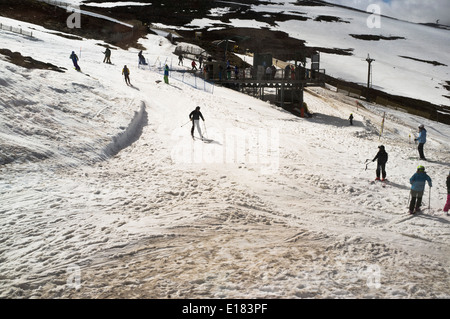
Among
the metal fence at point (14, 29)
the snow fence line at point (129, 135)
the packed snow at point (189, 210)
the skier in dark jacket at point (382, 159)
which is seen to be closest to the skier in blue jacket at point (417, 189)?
the packed snow at point (189, 210)

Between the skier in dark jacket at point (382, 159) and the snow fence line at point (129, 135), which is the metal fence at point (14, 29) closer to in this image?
the snow fence line at point (129, 135)

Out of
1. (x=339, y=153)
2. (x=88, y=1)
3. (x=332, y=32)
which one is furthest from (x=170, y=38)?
(x=332, y=32)

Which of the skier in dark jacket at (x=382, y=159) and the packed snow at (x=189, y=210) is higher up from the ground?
the skier in dark jacket at (x=382, y=159)

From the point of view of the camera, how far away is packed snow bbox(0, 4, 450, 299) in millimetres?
5605

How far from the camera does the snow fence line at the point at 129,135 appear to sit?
11.8 m

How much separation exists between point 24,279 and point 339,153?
1223 centimetres

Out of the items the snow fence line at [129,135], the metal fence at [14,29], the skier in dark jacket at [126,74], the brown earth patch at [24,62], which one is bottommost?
the snow fence line at [129,135]

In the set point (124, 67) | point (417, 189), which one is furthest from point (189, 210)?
point (124, 67)

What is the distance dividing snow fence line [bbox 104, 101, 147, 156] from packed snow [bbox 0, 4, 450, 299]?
0.07m

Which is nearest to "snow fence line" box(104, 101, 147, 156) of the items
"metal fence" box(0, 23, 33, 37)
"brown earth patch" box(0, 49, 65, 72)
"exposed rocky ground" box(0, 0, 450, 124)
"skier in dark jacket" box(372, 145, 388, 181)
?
"brown earth patch" box(0, 49, 65, 72)

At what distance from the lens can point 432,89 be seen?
2117 inches

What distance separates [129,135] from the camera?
13.5 meters

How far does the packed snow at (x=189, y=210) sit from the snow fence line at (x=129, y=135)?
7 centimetres
